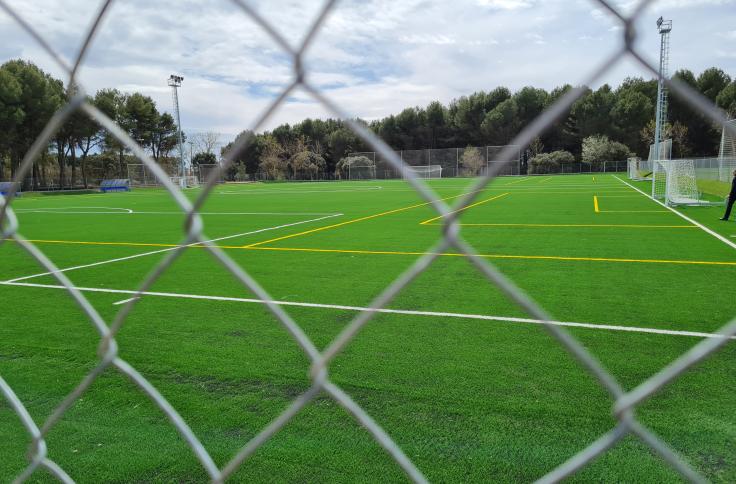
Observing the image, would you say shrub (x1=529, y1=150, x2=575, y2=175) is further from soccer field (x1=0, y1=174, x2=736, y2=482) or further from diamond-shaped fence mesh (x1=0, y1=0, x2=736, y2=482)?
diamond-shaped fence mesh (x1=0, y1=0, x2=736, y2=482)

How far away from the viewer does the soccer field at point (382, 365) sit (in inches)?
103

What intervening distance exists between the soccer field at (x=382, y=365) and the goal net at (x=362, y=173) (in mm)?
50225

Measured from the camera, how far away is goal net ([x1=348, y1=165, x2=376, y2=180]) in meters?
58.0

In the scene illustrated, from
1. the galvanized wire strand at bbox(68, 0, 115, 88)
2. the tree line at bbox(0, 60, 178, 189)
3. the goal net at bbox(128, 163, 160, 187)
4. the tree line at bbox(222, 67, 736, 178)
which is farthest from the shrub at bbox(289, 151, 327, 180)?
the galvanized wire strand at bbox(68, 0, 115, 88)

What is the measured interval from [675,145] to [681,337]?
150 feet

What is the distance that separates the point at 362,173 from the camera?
5934 centimetres

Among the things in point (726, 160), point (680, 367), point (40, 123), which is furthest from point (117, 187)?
point (680, 367)

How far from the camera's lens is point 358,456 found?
103 inches

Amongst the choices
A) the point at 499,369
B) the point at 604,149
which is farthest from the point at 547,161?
the point at 499,369

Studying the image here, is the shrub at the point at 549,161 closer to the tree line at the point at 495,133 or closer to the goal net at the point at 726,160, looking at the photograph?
the tree line at the point at 495,133

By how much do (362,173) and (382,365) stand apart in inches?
2217

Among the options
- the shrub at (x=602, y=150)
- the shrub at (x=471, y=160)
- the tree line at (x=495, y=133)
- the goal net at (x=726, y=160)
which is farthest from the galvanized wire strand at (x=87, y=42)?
the shrub at (x=471, y=160)

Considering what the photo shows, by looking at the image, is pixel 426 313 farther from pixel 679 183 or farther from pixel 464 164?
pixel 464 164

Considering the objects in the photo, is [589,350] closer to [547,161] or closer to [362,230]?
[362,230]
